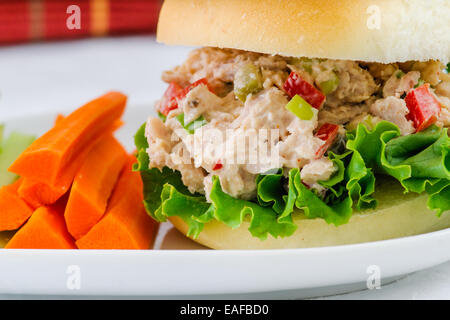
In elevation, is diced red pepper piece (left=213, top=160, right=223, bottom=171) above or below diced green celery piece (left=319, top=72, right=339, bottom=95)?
below

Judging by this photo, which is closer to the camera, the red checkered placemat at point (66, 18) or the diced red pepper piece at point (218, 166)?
the diced red pepper piece at point (218, 166)

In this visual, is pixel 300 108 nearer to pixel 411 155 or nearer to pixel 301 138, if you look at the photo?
pixel 301 138

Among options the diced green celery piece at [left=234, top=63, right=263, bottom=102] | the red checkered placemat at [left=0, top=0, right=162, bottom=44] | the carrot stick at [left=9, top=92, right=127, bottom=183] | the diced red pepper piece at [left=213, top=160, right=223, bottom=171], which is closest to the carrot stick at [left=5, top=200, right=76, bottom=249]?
the carrot stick at [left=9, top=92, right=127, bottom=183]

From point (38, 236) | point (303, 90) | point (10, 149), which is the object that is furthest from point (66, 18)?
point (303, 90)

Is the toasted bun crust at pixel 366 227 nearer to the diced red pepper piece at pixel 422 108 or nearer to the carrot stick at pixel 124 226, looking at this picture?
the diced red pepper piece at pixel 422 108

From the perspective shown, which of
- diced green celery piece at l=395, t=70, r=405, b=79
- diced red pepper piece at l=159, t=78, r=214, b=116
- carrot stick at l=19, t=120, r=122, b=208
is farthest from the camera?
carrot stick at l=19, t=120, r=122, b=208

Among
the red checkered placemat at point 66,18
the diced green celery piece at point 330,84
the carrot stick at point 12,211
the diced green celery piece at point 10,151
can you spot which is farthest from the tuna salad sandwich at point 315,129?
the red checkered placemat at point 66,18

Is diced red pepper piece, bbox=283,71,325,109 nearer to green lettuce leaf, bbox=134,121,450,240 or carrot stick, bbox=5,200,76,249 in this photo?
green lettuce leaf, bbox=134,121,450,240
